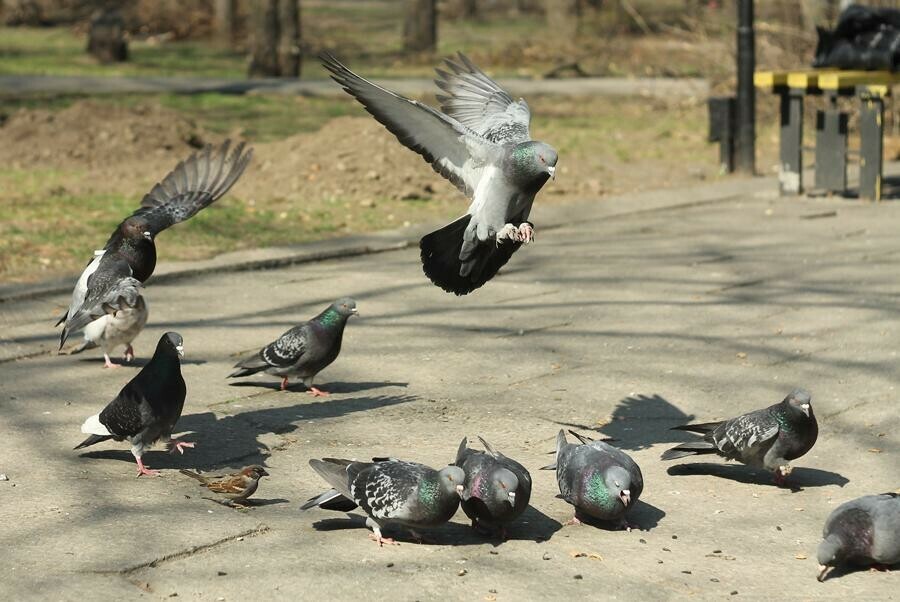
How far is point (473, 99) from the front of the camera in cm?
779

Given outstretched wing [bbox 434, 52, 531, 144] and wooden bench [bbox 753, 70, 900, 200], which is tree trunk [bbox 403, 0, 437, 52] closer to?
wooden bench [bbox 753, 70, 900, 200]

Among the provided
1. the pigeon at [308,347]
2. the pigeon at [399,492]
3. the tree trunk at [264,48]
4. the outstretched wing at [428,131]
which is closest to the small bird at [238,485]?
the pigeon at [399,492]

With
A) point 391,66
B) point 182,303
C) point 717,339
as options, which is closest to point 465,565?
point 717,339

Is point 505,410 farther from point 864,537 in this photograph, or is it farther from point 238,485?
point 864,537

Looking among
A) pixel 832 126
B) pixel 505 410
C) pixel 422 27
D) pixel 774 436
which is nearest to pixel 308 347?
pixel 505 410

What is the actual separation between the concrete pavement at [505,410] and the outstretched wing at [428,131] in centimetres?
130

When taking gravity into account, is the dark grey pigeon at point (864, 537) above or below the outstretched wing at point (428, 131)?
below

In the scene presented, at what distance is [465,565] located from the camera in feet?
16.7

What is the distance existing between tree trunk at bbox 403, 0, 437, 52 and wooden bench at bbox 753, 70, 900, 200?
1633cm

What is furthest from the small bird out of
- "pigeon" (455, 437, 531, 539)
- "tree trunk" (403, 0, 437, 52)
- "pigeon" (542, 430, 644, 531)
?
"tree trunk" (403, 0, 437, 52)

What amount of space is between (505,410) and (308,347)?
3.58 feet

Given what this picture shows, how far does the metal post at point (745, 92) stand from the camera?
13922 millimetres

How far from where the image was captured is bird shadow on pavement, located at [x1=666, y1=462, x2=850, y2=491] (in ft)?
20.0

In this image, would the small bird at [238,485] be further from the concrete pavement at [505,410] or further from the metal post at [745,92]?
the metal post at [745,92]
